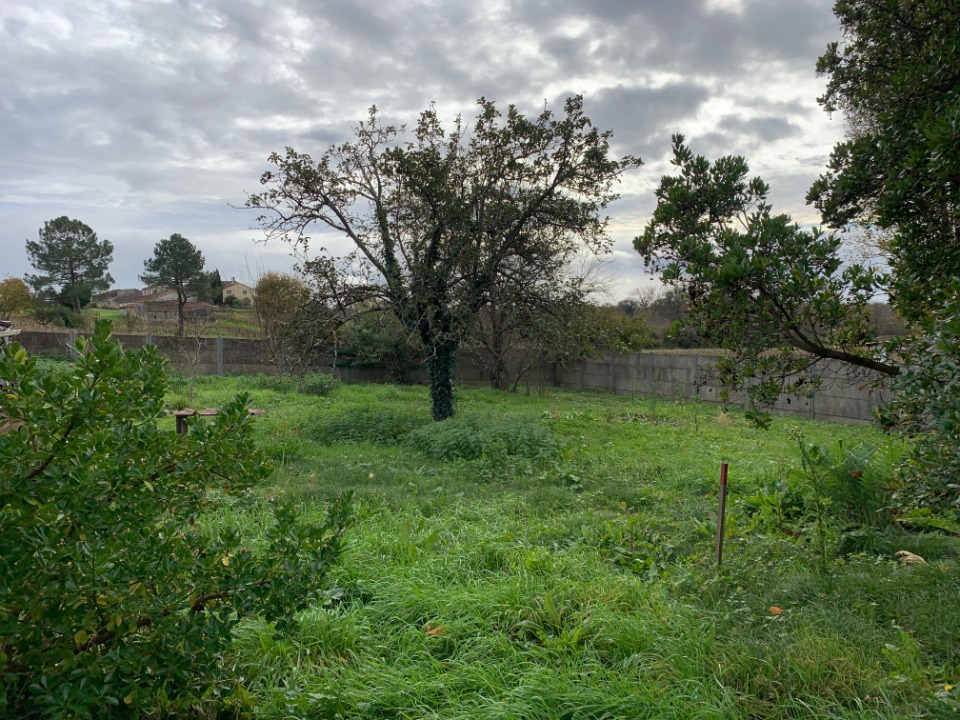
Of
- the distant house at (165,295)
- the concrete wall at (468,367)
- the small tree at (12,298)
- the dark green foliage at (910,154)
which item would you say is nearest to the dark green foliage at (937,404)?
the dark green foliage at (910,154)

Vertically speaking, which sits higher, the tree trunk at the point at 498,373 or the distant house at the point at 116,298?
the distant house at the point at 116,298

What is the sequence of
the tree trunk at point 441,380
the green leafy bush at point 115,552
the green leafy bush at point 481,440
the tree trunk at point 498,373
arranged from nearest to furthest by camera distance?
the green leafy bush at point 115,552
the green leafy bush at point 481,440
the tree trunk at point 441,380
the tree trunk at point 498,373

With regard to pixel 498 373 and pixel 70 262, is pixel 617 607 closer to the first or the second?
pixel 498 373

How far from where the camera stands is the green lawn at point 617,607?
2.51m

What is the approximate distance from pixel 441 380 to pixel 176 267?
2193cm

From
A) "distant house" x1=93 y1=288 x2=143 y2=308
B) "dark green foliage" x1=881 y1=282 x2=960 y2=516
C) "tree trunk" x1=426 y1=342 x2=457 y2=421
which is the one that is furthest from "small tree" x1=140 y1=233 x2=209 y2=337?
"dark green foliage" x1=881 y1=282 x2=960 y2=516

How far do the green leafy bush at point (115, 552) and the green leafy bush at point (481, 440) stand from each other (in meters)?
5.76

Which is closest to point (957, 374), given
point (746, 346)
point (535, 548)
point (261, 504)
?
point (746, 346)

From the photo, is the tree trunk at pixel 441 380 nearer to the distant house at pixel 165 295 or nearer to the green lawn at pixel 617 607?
the green lawn at pixel 617 607

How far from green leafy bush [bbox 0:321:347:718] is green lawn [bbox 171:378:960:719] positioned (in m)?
0.47

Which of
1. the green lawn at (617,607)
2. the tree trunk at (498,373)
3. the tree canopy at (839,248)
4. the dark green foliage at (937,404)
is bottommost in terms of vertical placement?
the green lawn at (617,607)

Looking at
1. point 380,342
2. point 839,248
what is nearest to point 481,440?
point 839,248

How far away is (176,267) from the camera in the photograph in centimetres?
2833

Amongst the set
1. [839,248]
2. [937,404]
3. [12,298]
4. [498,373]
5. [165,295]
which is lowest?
[498,373]
